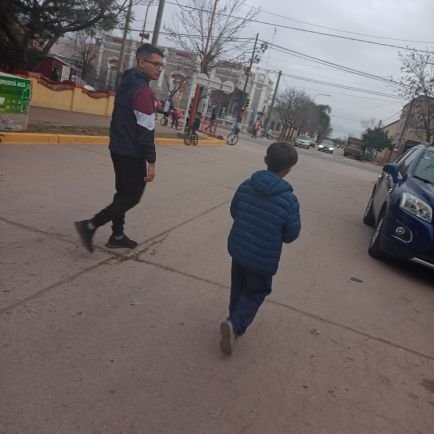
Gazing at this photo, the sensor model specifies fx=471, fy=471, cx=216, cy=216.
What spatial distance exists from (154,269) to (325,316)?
5.15ft

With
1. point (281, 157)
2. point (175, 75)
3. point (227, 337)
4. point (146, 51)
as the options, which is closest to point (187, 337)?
point (227, 337)

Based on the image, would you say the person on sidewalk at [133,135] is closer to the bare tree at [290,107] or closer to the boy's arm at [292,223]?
the boy's arm at [292,223]

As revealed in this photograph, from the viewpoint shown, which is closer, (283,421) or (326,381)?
(283,421)

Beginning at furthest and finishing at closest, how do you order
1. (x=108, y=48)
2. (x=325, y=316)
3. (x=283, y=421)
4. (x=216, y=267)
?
1. (x=108, y=48)
2. (x=216, y=267)
3. (x=325, y=316)
4. (x=283, y=421)

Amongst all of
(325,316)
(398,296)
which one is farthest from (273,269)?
(398,296)

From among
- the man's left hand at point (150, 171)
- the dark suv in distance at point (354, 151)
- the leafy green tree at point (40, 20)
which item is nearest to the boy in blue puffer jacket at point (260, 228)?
the man's left hand at point (150, 171)

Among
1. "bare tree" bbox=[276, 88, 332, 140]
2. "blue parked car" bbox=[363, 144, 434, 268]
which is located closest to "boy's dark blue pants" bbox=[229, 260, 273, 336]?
"blue parked car" bbox=[363, 144, 434, 268]

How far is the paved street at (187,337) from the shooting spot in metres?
2.50

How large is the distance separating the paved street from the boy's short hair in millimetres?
1290

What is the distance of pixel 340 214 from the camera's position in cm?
898

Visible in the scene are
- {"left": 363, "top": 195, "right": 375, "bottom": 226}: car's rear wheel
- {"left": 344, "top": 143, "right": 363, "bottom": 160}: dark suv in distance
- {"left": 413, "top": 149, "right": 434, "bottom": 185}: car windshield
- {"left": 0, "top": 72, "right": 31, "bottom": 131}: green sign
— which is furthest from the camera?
{"left": 344, "top": 143, "right": 363, "bottom": 160}: dark suv in distance

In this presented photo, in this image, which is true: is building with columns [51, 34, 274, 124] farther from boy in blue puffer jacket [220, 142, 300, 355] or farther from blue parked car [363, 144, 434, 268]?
boy in blue puffer jacket [220, 142, 300, 355]

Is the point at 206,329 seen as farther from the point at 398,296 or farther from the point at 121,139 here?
the point at 398,296

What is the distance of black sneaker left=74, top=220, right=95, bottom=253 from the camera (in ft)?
14.0
